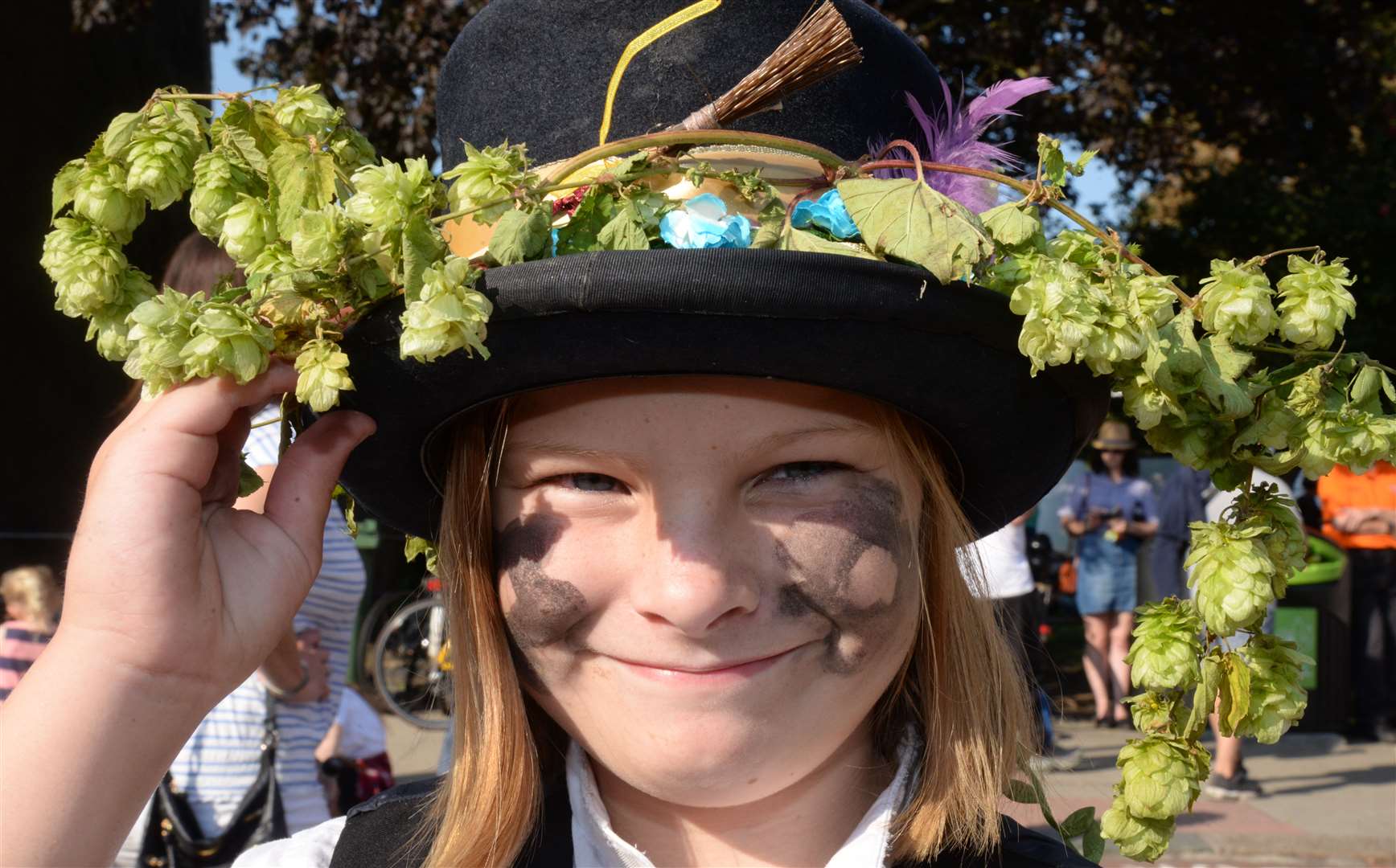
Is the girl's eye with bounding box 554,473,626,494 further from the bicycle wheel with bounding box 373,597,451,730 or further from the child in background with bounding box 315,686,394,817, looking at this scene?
the bicycle wheel with bounding box 373,597,451,730

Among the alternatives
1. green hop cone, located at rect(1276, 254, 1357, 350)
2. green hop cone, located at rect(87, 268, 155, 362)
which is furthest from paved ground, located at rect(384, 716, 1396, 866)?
green hop cone, located at rect(87, 268, 155, 362)

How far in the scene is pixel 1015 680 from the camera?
6.75 feet

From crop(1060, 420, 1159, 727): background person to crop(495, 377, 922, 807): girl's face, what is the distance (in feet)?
23.6

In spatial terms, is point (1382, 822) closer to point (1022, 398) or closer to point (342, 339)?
point (1022, 398)

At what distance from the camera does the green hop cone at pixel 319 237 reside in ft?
4.32

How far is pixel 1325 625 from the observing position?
8484 millimetres

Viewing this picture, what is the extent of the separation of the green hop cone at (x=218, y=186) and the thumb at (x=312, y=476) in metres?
0.32

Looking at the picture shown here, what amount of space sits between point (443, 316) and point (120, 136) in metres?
0.48

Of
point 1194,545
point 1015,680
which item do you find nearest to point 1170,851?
point 1015,680

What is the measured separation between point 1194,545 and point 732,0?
933 mm

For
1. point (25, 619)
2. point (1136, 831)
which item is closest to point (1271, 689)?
point (1136, 831)

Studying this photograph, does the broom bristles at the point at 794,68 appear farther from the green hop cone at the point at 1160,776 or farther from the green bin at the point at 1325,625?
the green bin at the point at 1325,625

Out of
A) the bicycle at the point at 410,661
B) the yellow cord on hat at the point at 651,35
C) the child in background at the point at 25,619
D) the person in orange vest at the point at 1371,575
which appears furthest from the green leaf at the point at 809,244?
the person in orange vest at the point at 1371,575

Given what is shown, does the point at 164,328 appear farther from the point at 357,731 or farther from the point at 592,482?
the point at 357,731
